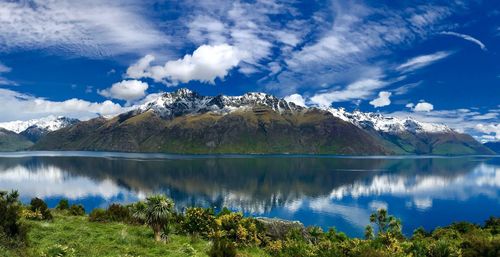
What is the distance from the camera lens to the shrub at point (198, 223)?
44.6 m

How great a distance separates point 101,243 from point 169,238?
7.68 m

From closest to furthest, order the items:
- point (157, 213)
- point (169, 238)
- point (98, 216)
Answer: point (157, 213)
point (169, 238)
point (98, 216)

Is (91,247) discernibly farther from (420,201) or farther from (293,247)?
(420,201)

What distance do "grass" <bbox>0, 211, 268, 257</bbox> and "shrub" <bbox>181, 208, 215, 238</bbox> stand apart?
213 inches

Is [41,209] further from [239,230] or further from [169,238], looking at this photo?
[239,230]

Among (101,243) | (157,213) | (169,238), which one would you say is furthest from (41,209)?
(169,238)

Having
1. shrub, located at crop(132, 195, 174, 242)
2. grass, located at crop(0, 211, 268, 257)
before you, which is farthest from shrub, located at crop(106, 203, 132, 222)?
shrub, located at crop(132, 195, 174, 242)

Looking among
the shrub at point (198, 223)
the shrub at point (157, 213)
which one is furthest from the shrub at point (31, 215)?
the shrub at point (198, 223)

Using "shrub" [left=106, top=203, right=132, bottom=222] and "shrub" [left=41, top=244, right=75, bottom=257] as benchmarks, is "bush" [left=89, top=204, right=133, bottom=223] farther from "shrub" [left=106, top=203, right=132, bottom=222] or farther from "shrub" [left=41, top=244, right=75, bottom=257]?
"shrub" [left=41, top=244, right=75, bottom=257]

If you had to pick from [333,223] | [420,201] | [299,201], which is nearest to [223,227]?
[333,223]

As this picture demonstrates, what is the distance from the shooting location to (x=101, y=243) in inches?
1231

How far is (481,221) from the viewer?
147 m

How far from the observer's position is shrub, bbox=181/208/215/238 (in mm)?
44625

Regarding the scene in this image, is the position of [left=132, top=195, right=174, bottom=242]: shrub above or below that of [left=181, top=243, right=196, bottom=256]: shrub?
above
